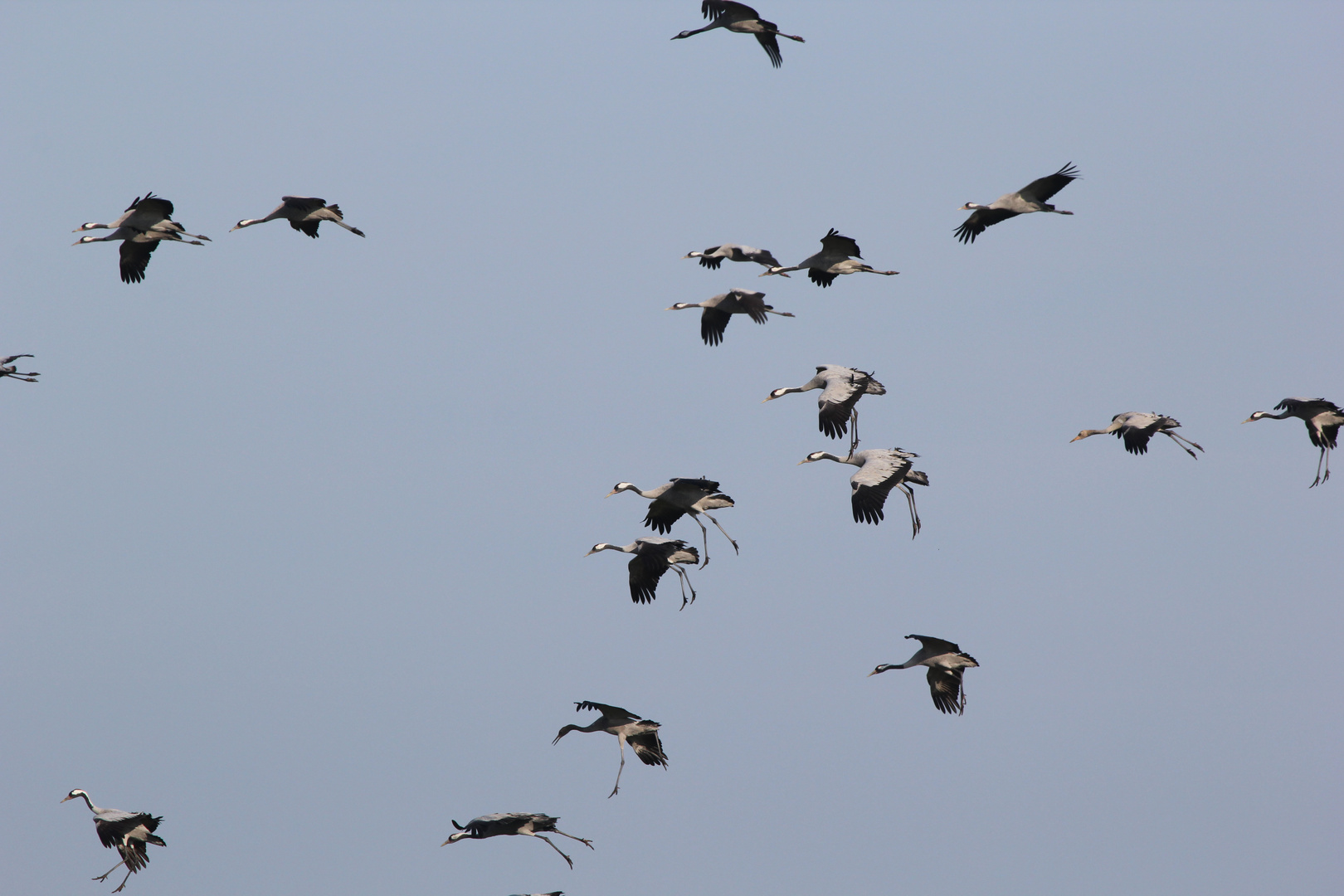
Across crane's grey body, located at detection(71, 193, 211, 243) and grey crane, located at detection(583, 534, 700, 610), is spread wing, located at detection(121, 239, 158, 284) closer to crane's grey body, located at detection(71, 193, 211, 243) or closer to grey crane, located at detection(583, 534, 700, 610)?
crane's grey body, located at detection(71, 193, 211, 243)

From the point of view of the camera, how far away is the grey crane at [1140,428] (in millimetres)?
27578

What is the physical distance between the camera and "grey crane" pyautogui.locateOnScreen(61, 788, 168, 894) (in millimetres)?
26797

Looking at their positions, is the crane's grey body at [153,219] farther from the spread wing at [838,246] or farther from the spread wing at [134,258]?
the spread wing at [838,246]

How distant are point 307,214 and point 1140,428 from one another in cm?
1419

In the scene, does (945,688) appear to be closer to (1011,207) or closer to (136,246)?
(1011,207)

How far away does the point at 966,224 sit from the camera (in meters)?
27.3

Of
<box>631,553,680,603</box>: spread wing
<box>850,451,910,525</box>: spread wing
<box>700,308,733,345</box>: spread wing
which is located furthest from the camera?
<box>700,308,733,345</box>: spread wing

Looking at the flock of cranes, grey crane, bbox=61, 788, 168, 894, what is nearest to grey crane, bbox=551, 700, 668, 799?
the flock of cranes

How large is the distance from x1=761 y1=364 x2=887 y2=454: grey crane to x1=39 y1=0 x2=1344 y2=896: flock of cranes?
20 mm

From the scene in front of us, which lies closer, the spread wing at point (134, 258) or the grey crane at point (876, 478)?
the grey crane at point (876, 478)

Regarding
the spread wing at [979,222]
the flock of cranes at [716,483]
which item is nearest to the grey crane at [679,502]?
the flock of cranes at [716,483]

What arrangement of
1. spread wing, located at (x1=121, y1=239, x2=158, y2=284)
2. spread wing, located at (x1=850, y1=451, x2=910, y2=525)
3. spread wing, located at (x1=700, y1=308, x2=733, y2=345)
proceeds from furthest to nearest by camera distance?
spread wing, located at (x1=700, y1=308, x2=733, y2=345) → spread wing, located at (x1=121, y1=239, x2=158, y2=284) → spread wing, located at (x1=850, y1=451, x2=910, y2=525)

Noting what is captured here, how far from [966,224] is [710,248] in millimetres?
5071

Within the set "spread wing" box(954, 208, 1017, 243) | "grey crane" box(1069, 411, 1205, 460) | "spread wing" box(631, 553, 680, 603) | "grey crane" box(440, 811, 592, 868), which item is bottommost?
"grey crane" box(440, 811, 592, 868)
